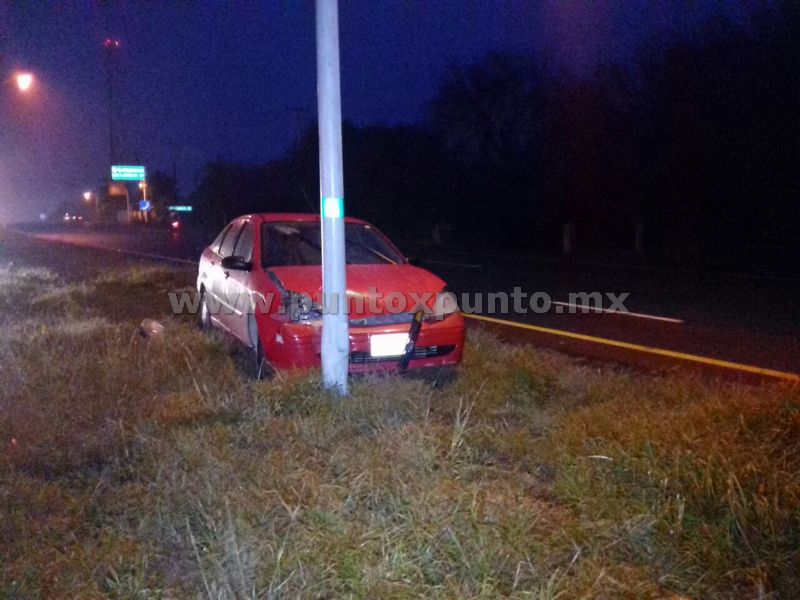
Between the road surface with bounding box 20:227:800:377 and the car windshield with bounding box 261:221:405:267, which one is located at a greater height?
the car windshield with bounding box 261:221:405:267

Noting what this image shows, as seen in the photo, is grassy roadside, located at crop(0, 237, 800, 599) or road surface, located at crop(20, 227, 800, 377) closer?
grassy roadside, located at crop(0, 237, 800, 599)

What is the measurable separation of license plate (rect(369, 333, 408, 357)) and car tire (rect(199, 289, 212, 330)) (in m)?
3.49

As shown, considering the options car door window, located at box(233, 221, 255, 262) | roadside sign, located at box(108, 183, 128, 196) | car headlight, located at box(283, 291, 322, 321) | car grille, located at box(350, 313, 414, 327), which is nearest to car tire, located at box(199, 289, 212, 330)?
car door window, located at box(233, 221, 255, 262)

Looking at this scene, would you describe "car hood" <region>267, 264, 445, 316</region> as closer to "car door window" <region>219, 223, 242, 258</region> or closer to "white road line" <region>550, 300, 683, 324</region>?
"car door window" <region>219, 223, 242, 258</region>

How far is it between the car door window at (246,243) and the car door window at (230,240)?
0.15 m

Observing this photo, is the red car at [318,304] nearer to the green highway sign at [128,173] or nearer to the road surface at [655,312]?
the road surface at [655,312]

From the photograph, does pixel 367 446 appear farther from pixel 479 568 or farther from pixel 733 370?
pixel 733 370

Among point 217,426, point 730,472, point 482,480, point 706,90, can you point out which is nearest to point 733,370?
point 730,472

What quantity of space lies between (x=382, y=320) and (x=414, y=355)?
0.37 metres

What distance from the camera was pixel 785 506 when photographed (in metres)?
3.51

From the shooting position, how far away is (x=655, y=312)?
1071 centimetres

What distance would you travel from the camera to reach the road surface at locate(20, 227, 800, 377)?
812cm

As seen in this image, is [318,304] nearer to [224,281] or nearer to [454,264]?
[224,281]

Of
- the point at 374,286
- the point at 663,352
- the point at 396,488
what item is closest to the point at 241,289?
the point at 374,286
